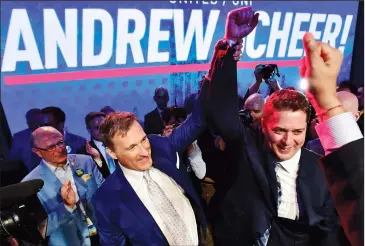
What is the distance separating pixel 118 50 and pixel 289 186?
1.22 meters

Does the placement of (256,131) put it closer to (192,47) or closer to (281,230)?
(281,230)

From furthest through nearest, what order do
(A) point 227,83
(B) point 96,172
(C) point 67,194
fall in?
(B) point 96,172
(C) point 67,194
(A) point 227,83

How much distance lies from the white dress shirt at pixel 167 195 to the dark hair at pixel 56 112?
24.4 inches

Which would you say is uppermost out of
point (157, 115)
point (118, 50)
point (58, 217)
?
point (118, 50)

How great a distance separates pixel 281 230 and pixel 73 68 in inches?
53.6

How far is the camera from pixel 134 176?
5.62ft

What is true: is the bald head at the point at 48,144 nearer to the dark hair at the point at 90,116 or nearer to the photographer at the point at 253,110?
the dark hair at the point at 90,116

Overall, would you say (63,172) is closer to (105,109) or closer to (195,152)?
(105,109)

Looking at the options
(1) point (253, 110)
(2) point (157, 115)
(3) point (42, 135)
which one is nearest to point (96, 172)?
(3) point (42, 135)

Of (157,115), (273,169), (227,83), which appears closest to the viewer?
(227,83)

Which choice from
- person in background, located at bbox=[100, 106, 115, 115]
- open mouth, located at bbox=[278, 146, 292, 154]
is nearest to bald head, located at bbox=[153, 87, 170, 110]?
person in background, located at bbox=[100, 106, 115, 115]

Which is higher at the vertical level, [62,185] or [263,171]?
[263,171]

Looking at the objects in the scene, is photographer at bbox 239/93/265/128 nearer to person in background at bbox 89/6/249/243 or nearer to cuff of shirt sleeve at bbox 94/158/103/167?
person in background at bbox 89/6/249/243

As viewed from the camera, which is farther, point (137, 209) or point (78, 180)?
point (78, 180)
